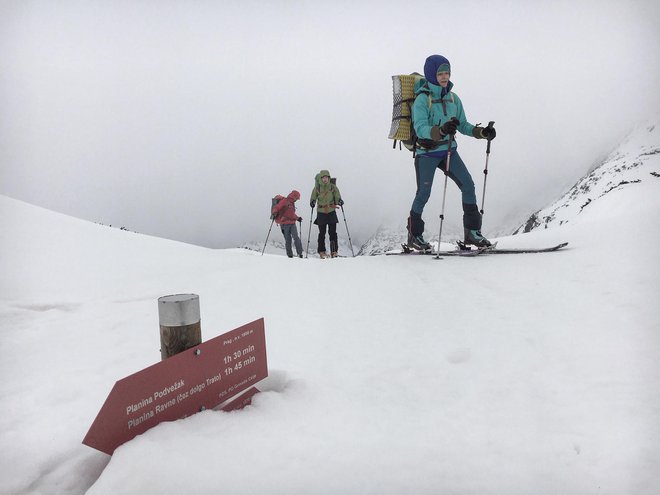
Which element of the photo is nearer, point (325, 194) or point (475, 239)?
point (475, 239)

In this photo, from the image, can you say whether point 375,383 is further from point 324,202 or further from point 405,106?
point 324,202

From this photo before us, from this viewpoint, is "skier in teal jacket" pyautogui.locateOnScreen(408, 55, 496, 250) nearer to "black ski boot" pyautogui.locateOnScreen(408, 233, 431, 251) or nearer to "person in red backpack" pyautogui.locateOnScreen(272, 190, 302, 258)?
"black ski boot" pyautogui.locateOnScreen(408, 233, 431, 251)

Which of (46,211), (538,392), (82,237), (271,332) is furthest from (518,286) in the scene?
(46,211)

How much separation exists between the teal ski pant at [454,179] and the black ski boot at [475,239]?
10cm

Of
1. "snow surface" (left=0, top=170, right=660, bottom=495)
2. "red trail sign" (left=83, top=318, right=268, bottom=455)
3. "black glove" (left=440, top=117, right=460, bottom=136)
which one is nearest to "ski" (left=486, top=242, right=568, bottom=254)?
"snow surface" (left=0, top=170, right=660, bottom=495)

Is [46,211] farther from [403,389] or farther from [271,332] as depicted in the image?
[403,389]

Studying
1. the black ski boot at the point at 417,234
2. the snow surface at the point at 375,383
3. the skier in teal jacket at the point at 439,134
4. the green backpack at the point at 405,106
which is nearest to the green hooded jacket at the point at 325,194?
the black ski boot at the point at 417,234

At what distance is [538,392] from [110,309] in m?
3.96

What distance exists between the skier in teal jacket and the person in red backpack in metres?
6.10

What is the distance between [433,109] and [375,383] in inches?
211

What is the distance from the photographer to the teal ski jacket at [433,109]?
6351 mm

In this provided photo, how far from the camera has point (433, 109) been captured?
6.50m

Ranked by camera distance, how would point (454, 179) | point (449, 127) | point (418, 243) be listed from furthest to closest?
point (418, 243)
point (454, 179)
point (449, 127)

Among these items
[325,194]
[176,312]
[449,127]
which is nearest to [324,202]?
[325,194]
